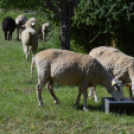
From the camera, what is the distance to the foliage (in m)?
9.70

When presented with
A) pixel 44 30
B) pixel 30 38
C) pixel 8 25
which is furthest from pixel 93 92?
pixel 8 25

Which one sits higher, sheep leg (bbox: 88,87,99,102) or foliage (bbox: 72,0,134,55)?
foliage (bbox: 72,0,134,55)

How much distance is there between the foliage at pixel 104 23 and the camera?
970cm

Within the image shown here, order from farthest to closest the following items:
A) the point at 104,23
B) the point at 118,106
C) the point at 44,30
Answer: the point at 44,30 → the point at 104,23 → the point at 118,106

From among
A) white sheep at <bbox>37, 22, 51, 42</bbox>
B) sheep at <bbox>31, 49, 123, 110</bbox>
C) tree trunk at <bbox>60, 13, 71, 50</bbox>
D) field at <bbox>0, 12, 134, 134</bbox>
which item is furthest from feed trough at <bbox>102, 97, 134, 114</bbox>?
white sheep at <bbox>37, 22, 51, 42</bbox>

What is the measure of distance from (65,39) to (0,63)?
244cm

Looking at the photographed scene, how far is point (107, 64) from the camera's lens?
6602 millimetres

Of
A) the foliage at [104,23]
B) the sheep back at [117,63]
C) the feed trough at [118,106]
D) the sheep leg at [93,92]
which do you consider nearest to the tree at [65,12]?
the sheep back at [117,63]

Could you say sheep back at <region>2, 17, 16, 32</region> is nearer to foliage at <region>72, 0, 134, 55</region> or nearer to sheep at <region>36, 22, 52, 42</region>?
sheep at <region>36, 22, 52, 42</region>

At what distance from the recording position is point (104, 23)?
33.5 ft

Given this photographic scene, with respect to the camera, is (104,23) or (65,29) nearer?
(65,29)

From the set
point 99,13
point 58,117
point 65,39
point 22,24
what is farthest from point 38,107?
point 22,24

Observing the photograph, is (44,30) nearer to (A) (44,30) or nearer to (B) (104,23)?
(A) (44,30)

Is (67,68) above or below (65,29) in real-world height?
below
